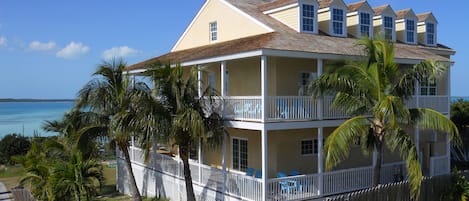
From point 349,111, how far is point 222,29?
9.46m

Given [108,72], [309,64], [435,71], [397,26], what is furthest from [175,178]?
[397,26]

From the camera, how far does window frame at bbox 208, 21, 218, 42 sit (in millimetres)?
23297

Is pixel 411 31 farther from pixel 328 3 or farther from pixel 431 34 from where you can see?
pixel 328 3

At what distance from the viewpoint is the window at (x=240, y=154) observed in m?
19.8

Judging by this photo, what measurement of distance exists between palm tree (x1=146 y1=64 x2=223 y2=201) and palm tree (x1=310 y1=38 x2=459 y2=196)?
383 cm

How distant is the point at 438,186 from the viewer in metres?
16.6

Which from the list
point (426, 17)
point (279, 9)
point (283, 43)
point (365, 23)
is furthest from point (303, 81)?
point (426, 17)

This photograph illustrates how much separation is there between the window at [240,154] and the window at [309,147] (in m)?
2.47

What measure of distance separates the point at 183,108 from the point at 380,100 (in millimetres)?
6381

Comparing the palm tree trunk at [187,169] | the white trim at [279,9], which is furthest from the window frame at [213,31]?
the palm tree trunk at [187,169]

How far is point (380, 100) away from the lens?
14.1 m

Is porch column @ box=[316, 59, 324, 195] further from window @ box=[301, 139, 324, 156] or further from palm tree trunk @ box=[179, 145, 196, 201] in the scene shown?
palm tree trunk @ box=[179, 145, 196, 201]

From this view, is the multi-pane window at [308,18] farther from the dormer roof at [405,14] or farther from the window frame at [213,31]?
the dormer roof at [405,14]

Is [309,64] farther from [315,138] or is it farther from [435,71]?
[435,71]
